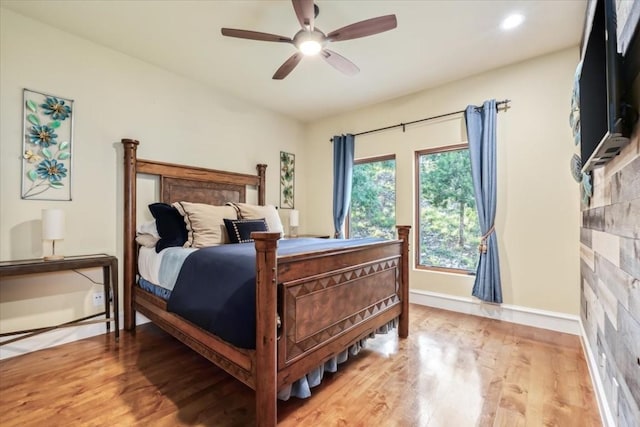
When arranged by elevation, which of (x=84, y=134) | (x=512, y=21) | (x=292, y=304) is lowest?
(x=292, y=304)

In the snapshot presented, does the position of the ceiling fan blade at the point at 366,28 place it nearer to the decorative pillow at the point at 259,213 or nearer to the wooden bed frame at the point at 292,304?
the wooden bed frame at the point at 292,304

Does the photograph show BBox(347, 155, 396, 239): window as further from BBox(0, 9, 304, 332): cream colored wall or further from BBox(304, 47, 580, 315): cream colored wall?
BBox(0, 9, 304, 332): cream colored wall

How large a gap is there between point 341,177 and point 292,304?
2978 millimetres

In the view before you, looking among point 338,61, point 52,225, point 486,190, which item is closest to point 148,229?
point 52,225

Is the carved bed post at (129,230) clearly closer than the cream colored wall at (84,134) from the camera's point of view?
No

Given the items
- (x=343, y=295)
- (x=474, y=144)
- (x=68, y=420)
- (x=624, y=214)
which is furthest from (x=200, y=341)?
(x=474, y=144)

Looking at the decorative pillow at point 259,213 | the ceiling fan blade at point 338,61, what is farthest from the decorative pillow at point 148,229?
the ceiling fan blade at point 338,61

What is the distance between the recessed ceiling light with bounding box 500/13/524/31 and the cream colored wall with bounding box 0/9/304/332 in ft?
10.2

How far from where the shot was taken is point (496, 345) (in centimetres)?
243

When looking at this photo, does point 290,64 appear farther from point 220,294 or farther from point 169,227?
point 220,294

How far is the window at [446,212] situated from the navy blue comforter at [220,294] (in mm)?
2539

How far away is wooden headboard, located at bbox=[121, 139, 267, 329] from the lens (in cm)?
276

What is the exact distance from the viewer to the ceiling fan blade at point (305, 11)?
1.76 m

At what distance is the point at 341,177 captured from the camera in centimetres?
431
